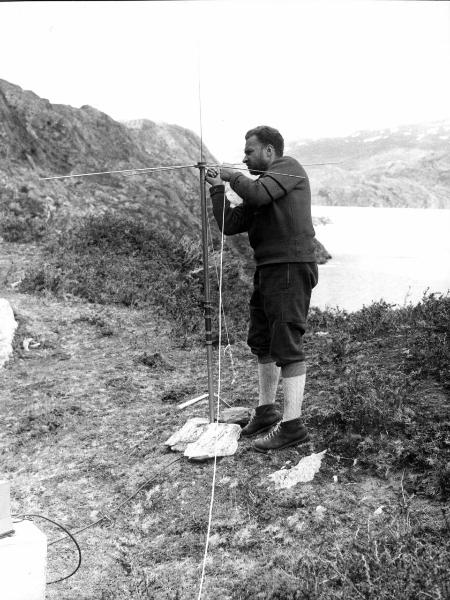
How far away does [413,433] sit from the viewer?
4.41 m

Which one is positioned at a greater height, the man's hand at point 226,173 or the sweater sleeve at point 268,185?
the man's hand at point 226,173

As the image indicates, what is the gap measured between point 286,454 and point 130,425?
2.31 m

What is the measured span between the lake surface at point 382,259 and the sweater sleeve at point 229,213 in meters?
8.26

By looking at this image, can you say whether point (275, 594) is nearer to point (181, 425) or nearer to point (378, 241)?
point (181, 425)

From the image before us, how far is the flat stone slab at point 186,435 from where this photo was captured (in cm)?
531

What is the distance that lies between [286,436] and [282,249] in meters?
1.51

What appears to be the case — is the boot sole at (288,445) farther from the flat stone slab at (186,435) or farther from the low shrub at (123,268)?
the low shrub at (123,268)

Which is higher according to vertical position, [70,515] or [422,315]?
[422,315]

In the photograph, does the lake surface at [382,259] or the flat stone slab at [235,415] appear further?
the lake surface at [382,259]

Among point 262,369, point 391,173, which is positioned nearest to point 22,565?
point 262,369

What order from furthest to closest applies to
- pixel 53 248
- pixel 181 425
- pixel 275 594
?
pixel 53 248 → pixel 181 425 → pixel 275 594

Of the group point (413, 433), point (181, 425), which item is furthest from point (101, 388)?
point (413, 433)

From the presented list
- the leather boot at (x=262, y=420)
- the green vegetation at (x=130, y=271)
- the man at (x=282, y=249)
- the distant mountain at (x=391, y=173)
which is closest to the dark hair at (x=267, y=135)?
the man at (x=282, y=249)

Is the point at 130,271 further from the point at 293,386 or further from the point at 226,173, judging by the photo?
the point at 293,386
